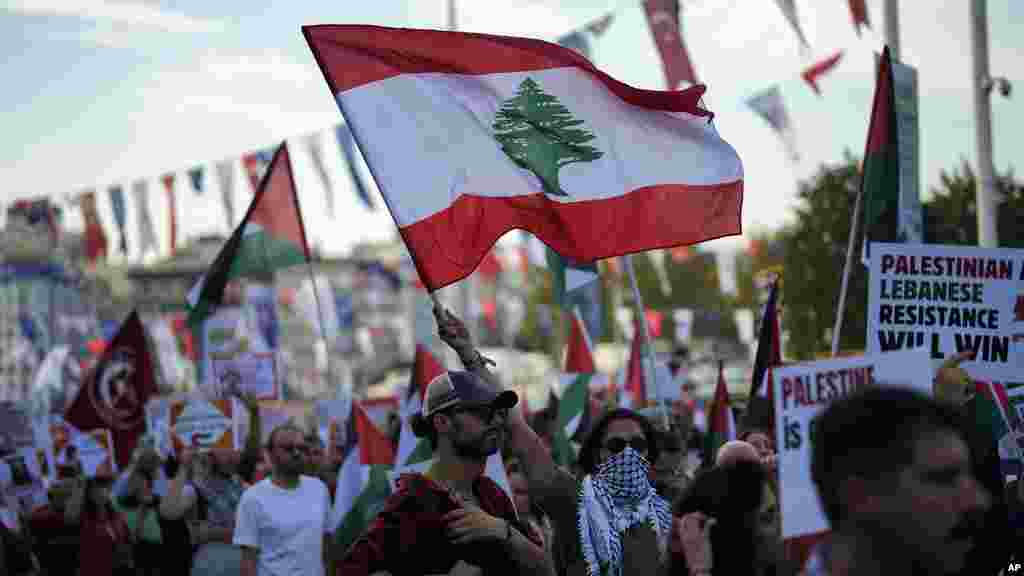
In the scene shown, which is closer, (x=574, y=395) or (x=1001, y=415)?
(x=1001, y=415)

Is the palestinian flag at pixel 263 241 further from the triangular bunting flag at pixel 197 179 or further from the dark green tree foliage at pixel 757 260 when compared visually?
the dark green tree foliage at pixel 757 260

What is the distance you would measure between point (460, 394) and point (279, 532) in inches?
125

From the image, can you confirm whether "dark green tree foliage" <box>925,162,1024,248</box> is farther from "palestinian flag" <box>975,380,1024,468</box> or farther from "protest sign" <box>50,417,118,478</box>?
"palestinian flag" <box>975,380,1024,468</box>

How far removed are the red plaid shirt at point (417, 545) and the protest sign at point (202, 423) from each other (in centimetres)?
829

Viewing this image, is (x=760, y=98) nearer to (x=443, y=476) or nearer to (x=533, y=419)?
(x=533, y=419)

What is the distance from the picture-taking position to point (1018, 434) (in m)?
7.34

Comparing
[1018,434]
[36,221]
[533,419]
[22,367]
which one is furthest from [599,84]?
[22,367]

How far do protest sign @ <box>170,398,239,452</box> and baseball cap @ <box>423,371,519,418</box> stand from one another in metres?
8.05

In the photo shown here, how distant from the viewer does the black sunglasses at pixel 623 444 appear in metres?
6.29

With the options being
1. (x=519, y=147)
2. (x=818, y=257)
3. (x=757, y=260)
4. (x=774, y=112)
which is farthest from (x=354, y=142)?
(x=757, y=260)

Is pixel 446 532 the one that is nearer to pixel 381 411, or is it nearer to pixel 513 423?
pixel 513 423

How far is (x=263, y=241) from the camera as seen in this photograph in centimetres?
1395

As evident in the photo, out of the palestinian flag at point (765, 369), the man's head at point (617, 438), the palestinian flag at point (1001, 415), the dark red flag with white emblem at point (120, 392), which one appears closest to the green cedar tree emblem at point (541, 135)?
the man's head at point (617, 438)

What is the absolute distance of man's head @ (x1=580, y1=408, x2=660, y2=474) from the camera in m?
6.32
